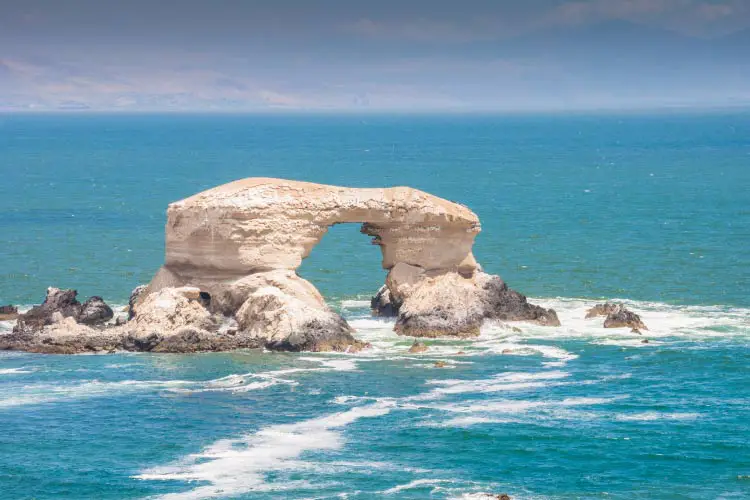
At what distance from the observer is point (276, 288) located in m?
63.0

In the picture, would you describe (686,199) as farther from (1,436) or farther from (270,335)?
(1,436)

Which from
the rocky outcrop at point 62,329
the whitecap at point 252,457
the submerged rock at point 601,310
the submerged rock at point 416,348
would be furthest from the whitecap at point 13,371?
the submerged rock at point 601,310

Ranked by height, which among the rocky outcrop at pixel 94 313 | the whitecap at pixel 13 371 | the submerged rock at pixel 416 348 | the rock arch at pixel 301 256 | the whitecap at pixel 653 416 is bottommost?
the whitecap at pixel 653 416

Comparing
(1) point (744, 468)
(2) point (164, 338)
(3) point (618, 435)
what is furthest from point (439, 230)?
(1) point (744, 468)

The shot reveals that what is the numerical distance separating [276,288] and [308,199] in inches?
191

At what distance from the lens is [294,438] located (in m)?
49.2

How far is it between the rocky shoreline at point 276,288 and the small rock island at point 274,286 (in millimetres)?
49

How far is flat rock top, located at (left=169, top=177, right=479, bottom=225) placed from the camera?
64625 mm

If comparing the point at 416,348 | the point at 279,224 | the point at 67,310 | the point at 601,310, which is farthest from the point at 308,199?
the point at 601,310

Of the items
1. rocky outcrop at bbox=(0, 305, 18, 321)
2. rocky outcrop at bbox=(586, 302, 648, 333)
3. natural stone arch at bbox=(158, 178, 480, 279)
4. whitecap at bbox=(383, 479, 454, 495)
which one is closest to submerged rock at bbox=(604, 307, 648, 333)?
rocky outcrop at bbox=(586, 302, 648, 333)

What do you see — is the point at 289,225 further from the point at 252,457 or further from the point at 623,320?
the point at 252,457

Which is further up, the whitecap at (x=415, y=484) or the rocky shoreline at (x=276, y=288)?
the rocky shoreline at (x=276, y=288)

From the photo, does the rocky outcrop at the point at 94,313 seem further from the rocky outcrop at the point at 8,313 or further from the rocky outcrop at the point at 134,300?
the rocky outcrop at the point at 8,313

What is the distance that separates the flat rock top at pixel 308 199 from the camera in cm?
6462
